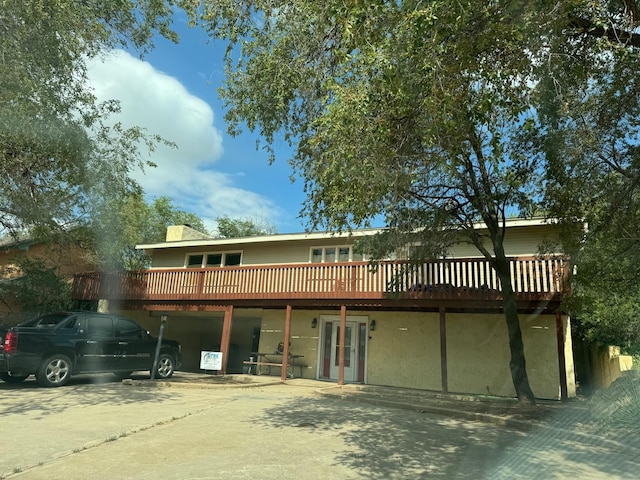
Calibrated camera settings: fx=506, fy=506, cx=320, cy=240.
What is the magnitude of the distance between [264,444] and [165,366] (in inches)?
323

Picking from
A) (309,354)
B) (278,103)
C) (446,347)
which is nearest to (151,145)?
(278,103)

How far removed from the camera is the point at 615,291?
11.1 metres

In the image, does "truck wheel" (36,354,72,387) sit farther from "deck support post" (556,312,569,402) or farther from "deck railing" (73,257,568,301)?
"deck support post" (556,312,569,402)

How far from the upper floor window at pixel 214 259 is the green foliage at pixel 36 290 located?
4930 millimetres

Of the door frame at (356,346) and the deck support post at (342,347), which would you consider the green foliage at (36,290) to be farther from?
the deck support post at (342,347)

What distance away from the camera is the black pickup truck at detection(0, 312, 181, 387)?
10.7 meters

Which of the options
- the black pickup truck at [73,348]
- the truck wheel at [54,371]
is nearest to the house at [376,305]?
the black pickup truck at [73,348]

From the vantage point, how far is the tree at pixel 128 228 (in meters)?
14.5

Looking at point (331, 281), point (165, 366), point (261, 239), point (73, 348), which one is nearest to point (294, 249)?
point (261, 239)

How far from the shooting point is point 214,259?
2119 centimetres

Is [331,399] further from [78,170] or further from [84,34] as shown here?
[84,34]

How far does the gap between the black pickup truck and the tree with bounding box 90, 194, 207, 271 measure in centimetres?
309

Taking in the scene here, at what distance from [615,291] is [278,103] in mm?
8413

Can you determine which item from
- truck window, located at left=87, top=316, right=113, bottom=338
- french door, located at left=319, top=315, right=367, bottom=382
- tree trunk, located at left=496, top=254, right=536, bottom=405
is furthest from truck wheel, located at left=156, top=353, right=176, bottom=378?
tree trunk, located at left=496, top=254, right=536, bottom=405
